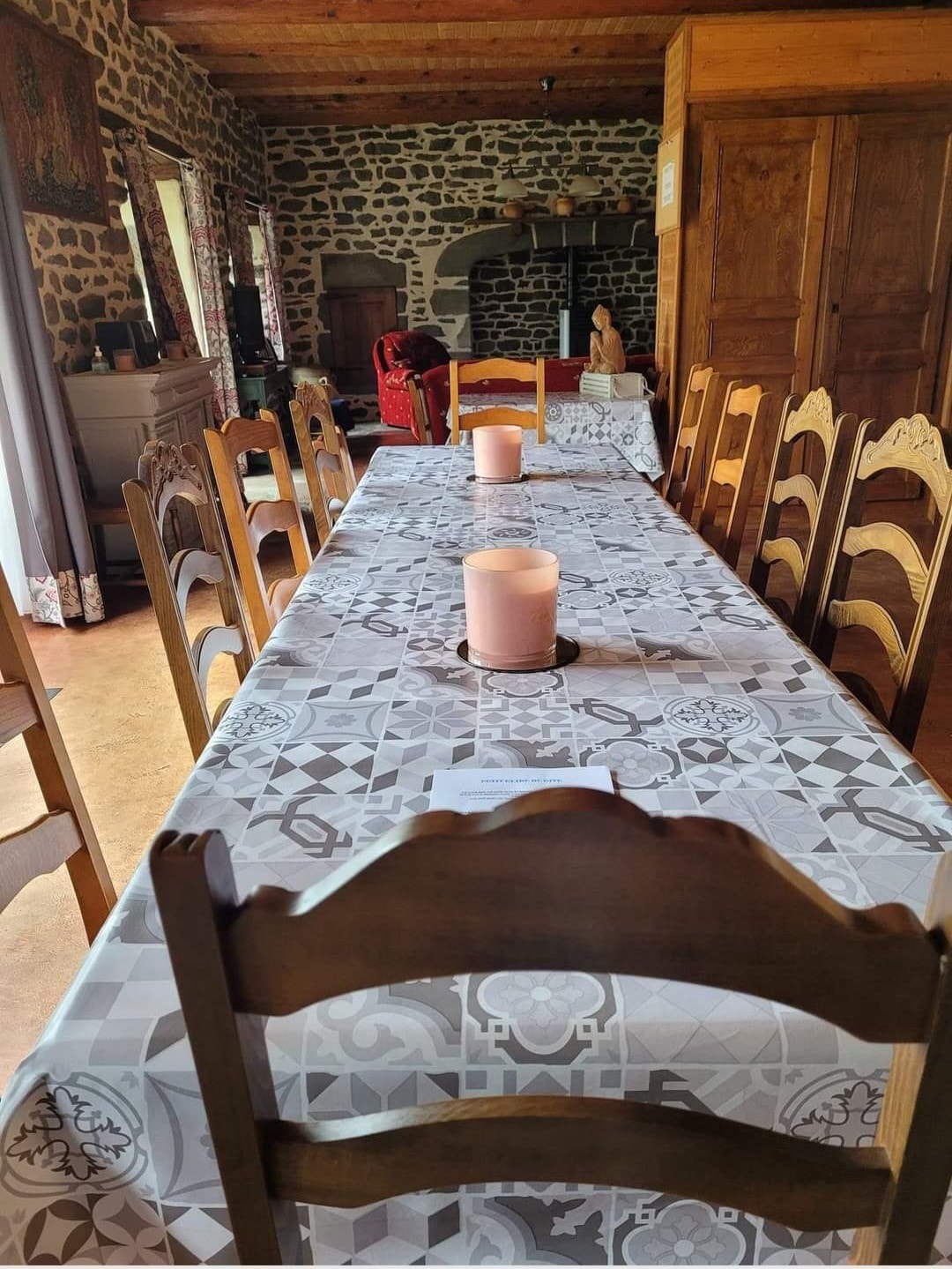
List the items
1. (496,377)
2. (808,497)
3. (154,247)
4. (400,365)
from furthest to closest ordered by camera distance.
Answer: (400,365) → (154,247) → (496,377) → (808,497)

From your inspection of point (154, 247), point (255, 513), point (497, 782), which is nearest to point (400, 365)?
point (154, 247)

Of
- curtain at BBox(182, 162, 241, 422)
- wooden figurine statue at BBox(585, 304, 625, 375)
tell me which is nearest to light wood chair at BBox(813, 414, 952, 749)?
wooden figurine statue at BBox(585, 304, 625, 375)

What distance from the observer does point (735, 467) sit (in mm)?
2188

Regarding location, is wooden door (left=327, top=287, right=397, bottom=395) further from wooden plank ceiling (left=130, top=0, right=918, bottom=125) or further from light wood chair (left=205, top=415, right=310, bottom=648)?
light wood chair (left=205, top=415, right=310, bottom=648)

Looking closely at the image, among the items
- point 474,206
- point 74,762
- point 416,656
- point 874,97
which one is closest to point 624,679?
point 416,656

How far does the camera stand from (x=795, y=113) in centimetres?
439

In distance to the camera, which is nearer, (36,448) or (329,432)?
(329,432)

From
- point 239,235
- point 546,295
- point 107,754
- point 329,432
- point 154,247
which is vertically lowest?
point 107,754

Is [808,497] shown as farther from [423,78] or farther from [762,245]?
[423,78]

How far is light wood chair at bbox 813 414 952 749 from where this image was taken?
4.34 feet

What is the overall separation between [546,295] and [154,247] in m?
4.68

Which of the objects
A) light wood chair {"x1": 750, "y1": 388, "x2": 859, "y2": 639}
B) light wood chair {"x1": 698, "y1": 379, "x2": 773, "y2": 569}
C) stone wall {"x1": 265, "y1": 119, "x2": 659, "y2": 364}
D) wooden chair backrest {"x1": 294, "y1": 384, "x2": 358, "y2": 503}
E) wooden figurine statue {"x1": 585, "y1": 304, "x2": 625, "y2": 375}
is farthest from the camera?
stone wall {"x1": 265, "y1": 119, "x2": 659, "y2": 364}

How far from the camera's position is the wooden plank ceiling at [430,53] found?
182 inches

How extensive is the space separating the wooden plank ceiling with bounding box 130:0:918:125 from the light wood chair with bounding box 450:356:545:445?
2.71m
